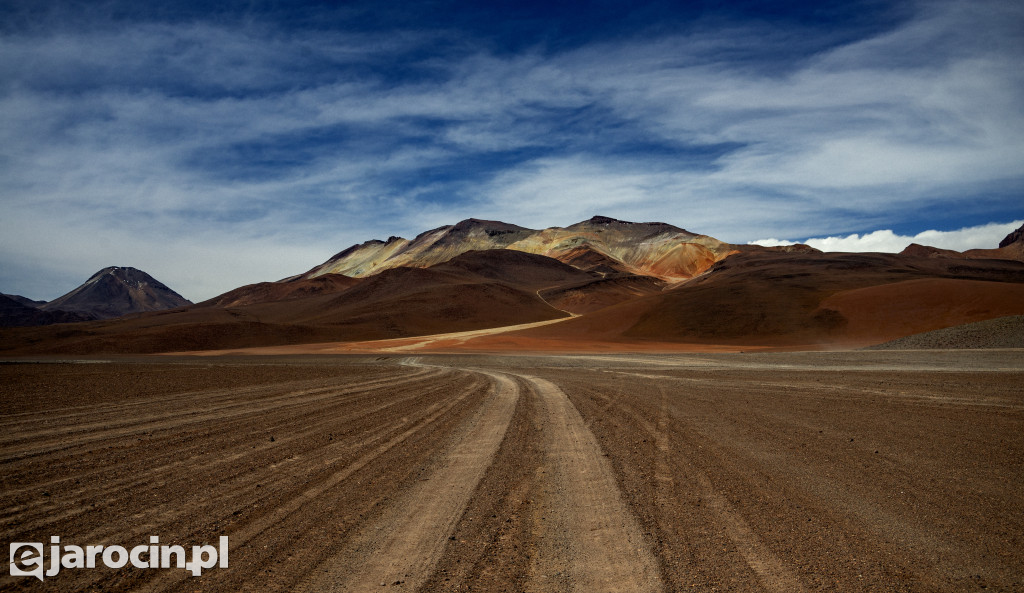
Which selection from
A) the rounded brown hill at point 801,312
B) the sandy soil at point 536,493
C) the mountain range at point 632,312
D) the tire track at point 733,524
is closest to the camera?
the tire track at point 733,524

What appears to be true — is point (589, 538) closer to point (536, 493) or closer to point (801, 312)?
point (536, 493)

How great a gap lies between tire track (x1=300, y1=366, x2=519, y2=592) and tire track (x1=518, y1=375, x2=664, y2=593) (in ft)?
3.19

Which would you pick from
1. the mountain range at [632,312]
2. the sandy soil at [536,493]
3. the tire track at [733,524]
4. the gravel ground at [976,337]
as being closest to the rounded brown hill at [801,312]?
the mountain range at [632,312]

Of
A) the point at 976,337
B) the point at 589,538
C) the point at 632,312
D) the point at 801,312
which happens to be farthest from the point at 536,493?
the point at 632,312

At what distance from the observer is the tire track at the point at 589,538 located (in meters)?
4.23

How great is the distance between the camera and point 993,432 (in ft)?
32.4

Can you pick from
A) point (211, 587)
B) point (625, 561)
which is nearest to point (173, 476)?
point (211, 587)

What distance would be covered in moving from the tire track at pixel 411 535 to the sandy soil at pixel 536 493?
3 cm

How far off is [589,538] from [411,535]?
66.5 inches

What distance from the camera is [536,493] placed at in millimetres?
6469

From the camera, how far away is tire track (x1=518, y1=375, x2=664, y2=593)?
4.23m

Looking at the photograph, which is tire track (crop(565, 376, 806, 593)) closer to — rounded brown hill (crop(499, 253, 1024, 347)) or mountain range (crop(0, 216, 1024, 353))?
mountain range (crop(0, 216, 1024, 353))

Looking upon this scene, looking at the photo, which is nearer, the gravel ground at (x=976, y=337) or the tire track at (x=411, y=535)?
the tire track at (x=411, y=535)

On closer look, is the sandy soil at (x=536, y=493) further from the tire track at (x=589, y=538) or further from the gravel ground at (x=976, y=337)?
the gravel ground at (x=976, y=337)
